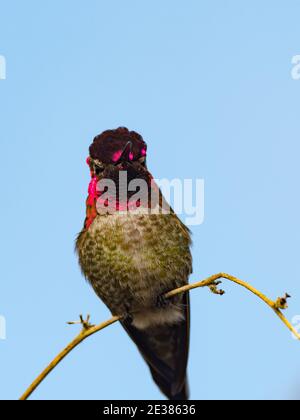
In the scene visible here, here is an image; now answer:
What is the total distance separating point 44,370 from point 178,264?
226 centimetres

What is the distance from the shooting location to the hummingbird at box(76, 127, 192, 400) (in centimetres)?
414

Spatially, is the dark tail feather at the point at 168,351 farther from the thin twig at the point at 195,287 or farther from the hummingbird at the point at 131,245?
the thin twig at the point at 195,287

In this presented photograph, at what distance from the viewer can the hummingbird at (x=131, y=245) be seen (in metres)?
4.14

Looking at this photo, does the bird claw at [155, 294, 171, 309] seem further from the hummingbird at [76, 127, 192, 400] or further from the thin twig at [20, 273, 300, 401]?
the thin twig at [20, 273, 300, 401]

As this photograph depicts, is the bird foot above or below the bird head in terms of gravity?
below

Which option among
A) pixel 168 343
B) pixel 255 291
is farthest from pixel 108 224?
pixel 255 291

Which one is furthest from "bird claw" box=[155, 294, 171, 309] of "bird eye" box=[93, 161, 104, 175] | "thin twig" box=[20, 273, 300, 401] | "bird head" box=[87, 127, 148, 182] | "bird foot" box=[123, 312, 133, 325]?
"thin twig" box=[20, 273, 300, 401]

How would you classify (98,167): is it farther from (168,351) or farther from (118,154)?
(168,351)

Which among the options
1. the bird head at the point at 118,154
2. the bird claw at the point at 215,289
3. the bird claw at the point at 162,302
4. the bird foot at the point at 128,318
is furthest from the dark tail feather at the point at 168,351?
the bird claw at the point at 215,289

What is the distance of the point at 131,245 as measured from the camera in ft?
13.6

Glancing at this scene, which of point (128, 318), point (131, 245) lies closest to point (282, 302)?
point (131, 245)

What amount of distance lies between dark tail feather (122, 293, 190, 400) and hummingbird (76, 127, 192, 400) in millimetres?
55

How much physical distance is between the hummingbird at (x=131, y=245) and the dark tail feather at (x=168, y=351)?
6 cm
